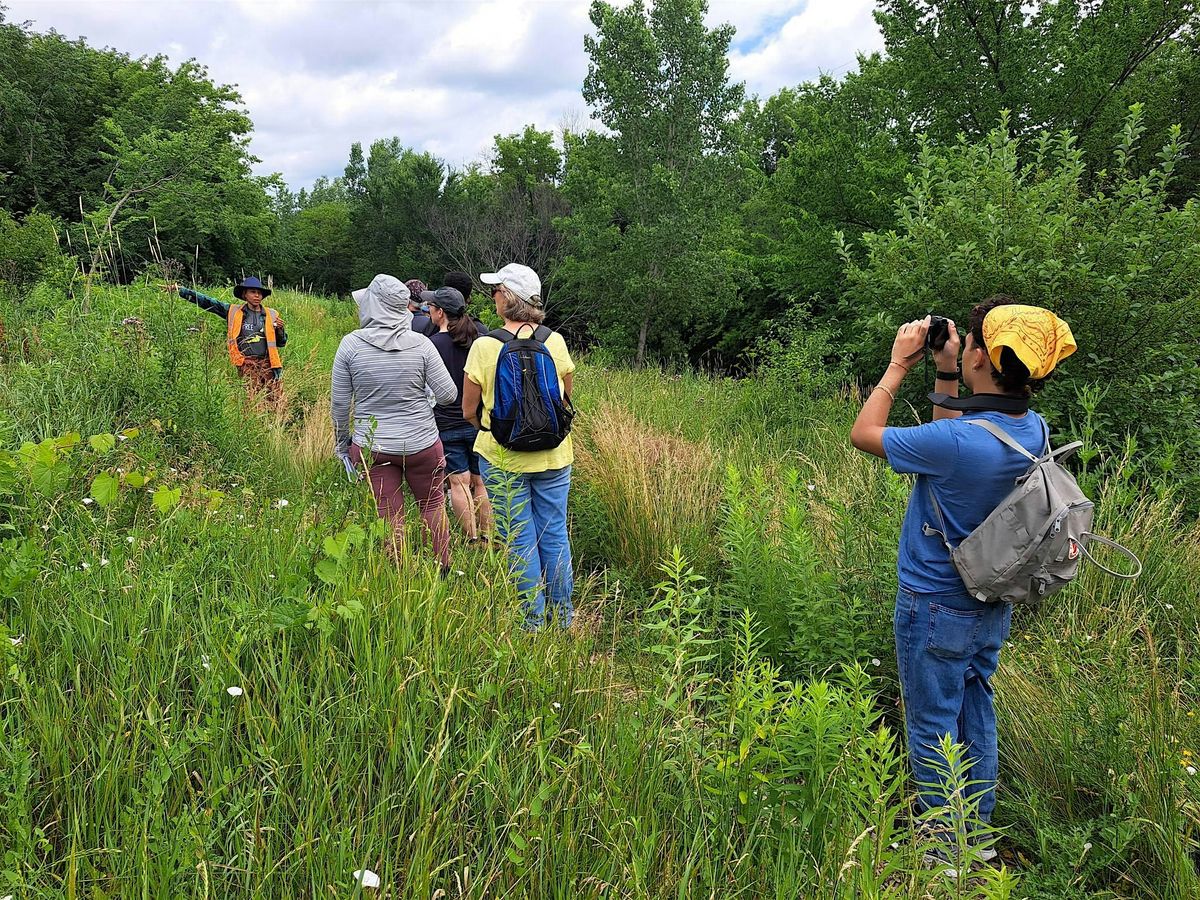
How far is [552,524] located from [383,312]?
1620 mm

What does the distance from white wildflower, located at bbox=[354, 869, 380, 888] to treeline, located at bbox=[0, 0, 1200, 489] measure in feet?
14.3

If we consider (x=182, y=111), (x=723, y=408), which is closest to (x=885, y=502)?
(x=723, y=408)

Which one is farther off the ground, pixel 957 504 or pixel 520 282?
pixel 520 282

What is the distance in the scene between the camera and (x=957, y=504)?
2.19m

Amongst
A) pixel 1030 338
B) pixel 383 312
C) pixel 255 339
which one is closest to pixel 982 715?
pixel 1030 338

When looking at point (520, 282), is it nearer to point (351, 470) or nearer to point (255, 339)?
point (351, 470)

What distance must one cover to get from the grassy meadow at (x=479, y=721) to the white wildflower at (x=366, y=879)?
16 mm

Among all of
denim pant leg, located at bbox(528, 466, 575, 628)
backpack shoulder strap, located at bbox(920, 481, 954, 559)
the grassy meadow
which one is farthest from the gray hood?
backpack shoulder strap, located at bbox(920, 481, 954, 559)

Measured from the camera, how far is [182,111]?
2836cm

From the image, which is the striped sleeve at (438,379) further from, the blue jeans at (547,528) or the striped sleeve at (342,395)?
the blue jeans at (547,528)

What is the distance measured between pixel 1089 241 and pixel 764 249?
1493cm

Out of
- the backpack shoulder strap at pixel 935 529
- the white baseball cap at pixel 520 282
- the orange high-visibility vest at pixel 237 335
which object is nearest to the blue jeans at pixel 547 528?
the white baseball cap at pixel 520 282

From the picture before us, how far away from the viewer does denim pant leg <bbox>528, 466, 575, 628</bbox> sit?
3.65 m

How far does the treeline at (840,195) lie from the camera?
493cm
